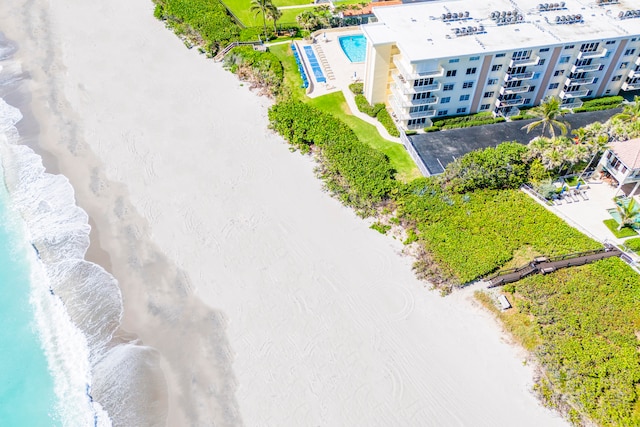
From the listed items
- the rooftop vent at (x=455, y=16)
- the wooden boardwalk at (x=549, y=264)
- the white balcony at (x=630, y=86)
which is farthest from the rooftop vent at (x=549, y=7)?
the wooden boardwalk at (x=549, y=264)

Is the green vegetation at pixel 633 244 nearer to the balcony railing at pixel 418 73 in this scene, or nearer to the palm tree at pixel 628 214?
the palm tree at pixel 628 214

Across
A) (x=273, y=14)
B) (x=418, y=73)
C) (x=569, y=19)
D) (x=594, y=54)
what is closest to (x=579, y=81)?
(x=594, y=54)

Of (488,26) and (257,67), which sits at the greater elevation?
(488,26)

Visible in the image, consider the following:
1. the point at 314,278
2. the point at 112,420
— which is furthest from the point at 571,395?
the point at 112,420

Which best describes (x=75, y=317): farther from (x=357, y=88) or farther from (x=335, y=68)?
(x=335, y=68)

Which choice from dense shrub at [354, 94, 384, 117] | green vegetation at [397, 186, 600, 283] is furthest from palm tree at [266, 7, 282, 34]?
green vegetation at [397, 186, 600, 283]
